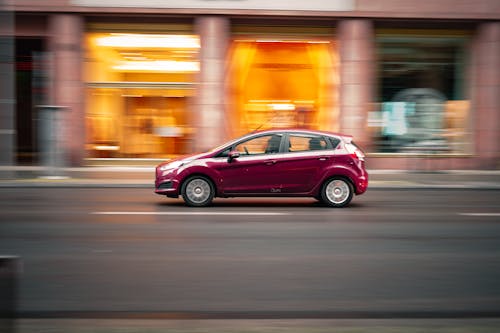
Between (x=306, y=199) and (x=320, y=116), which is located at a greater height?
(x=320, y=116)

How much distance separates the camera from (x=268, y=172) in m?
13.1

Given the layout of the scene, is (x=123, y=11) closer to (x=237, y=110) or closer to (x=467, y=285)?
(x=237, y=110)

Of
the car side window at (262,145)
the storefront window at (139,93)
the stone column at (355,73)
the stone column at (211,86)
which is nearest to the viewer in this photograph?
the car side window at (262,145)

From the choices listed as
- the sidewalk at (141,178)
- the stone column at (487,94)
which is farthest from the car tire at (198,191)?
the stone column at (487,94)

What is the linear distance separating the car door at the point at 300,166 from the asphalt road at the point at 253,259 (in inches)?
16.7

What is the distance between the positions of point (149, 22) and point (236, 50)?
2.78 metres

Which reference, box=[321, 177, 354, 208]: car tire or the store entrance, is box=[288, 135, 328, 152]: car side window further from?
the store entrance

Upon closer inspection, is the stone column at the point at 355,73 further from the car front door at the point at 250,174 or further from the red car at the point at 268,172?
the car front door at the point at 250,174

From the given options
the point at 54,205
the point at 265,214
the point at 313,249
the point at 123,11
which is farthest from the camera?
the point at 123,11

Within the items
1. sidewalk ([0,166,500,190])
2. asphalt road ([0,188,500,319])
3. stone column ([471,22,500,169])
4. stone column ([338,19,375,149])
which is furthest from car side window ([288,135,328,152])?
stone column ([471,22,500,169])

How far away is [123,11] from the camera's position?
2175 centimetres

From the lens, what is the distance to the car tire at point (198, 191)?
13.1 m

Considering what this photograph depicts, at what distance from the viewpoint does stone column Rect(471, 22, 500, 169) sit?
882 inches

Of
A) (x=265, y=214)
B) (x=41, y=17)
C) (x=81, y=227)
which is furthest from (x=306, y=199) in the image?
(x=41, y=17)
